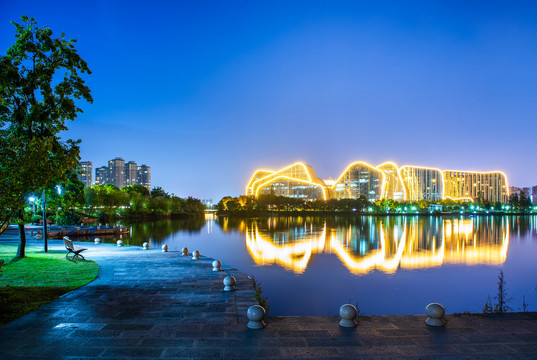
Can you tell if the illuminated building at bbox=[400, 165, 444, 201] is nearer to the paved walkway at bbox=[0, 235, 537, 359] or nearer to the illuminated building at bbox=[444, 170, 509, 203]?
the illuminated building at bbox=[444, 170, 509, 203]

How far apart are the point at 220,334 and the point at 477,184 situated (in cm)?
16516

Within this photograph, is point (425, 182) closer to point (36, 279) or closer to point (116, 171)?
point (36, 279)

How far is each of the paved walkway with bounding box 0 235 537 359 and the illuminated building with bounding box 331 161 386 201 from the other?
103 m

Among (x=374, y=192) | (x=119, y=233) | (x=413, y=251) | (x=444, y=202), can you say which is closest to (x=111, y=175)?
(x=374, y=192)

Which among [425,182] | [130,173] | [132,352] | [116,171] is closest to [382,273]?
[132,352]

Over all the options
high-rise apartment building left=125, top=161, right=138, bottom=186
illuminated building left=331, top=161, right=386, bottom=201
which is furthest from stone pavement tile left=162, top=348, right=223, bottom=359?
high-rise apartment building left=125, top=161, right=138, bottom=186

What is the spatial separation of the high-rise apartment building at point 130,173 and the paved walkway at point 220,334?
198 metres

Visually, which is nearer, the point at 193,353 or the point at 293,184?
the point at 193,353

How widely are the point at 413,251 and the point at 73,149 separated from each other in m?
22.5

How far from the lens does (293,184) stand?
110 metres

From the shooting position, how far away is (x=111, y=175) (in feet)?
627

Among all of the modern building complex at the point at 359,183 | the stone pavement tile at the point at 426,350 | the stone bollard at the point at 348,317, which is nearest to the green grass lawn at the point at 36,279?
the stone bollard at the point at 348,317

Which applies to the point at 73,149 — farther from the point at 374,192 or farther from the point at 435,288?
the point at 374,192

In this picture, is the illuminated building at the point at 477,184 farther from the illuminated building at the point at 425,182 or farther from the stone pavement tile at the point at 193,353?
the stone pavement tile at the point at 193,353
